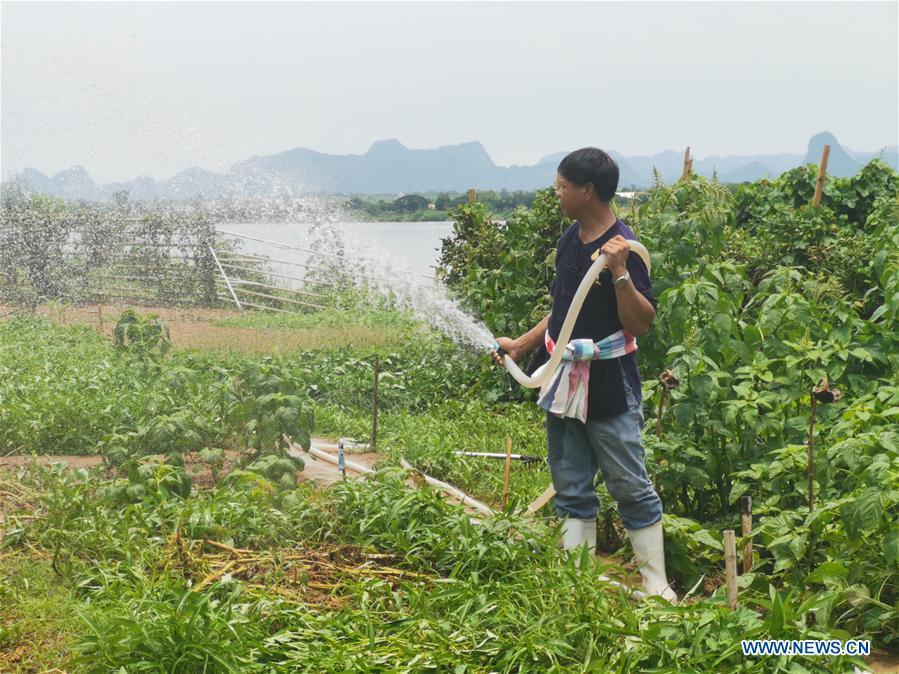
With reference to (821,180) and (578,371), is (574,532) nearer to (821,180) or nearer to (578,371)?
(578,371)

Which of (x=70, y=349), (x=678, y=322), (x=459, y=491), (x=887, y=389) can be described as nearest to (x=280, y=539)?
(x=459, y=491)

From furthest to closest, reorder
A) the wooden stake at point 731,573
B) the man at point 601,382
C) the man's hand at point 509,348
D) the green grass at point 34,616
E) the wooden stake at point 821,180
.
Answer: the wooden stake at point 821,180
the man's hand at point 509,348
the man at point 601,382
the green grass at point 34,616
the wooden stake at point 731,573

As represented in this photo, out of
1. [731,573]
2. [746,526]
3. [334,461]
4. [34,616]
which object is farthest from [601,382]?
[334,461]

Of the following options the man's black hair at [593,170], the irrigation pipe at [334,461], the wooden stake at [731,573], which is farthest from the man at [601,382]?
the irrigation pipe at [334,461]

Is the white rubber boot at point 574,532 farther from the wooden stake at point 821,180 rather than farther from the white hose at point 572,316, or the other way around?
the wooden stake at point 821,180

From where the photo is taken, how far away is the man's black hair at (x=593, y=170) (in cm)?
341

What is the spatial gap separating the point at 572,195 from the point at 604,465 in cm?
99

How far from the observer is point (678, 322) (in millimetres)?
4043

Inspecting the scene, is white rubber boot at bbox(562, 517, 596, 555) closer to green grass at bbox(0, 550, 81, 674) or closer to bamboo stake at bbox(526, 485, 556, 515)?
bamboo stake at bbox(526, 485, 556, 515)

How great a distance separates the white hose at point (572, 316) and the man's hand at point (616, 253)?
0.10 ft

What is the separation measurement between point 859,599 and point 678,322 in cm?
138

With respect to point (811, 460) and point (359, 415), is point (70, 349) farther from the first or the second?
point (811, 460)

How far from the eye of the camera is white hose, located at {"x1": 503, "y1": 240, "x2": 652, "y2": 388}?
10.9 feet

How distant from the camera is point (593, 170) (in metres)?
3.40
